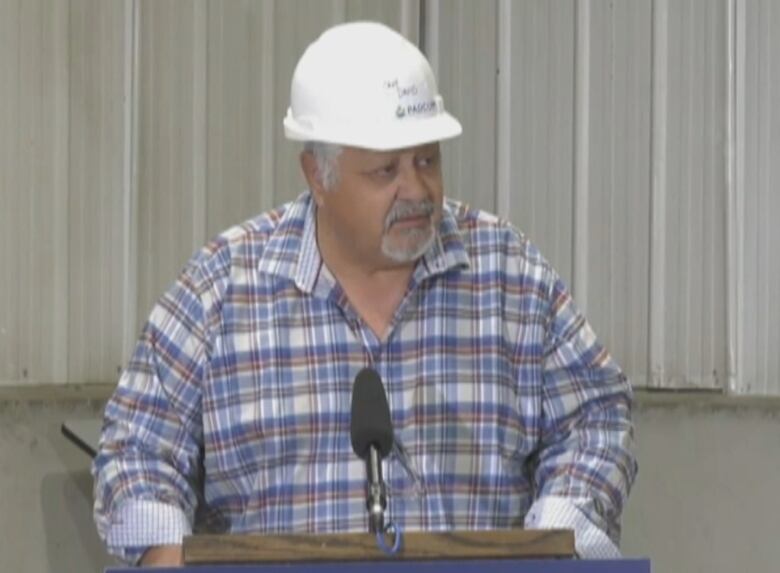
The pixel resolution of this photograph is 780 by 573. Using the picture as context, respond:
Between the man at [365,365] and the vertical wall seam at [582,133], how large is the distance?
1.67m

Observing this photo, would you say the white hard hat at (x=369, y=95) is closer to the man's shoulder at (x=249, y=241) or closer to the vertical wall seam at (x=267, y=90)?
the man's shoulder at (x=249, y=241)

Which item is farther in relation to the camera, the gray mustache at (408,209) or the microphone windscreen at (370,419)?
the gray mustache at (408,209)

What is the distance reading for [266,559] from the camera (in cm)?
233

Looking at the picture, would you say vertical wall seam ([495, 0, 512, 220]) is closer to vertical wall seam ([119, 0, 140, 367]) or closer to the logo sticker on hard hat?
vertical wall seam ([119, 0, 140, 367])

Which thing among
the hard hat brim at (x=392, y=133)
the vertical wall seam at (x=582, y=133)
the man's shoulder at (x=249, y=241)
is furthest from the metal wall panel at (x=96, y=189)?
the hard hat brim at (x=392, y=133)

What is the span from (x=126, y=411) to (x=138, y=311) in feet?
4.97

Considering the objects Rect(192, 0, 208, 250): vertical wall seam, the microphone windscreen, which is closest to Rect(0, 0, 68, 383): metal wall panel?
Rect(192, 0, 208, 250): vertical wall seam

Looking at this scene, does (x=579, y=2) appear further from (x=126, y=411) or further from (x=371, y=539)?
(x=371, y=539)

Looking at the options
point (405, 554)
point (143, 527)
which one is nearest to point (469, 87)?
point (143, 527)

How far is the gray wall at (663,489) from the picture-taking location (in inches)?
170

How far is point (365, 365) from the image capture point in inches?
122

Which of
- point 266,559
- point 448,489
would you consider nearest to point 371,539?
point 266,559

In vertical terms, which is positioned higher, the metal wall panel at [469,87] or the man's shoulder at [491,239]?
the metal wall panel at [469,87]

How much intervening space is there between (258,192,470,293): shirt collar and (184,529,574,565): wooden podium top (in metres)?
0.83
